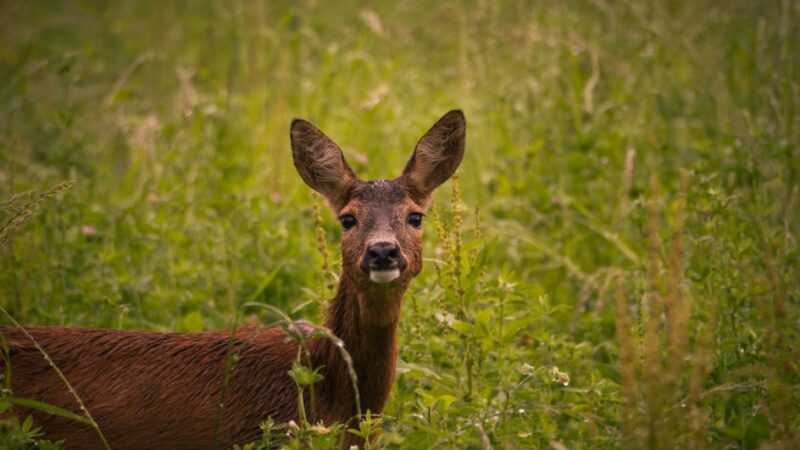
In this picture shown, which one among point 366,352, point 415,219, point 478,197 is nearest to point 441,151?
point 415,219

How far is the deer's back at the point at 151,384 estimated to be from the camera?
166 inches

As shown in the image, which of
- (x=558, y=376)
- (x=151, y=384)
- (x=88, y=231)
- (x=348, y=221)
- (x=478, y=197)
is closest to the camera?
(x=558, y=376)

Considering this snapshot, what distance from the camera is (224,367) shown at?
4.39 meters

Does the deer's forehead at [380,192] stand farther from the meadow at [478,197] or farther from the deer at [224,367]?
the meadow at [478,197]

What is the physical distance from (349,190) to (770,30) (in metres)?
3.66

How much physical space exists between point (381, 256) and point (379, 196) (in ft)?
1.70

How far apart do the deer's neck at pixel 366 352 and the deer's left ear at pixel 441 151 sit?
29.7 inches

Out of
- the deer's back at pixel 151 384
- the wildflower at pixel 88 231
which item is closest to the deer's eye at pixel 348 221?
the deer's back at pixel 151 384

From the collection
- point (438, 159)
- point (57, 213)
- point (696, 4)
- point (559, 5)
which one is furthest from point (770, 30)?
point (57, 213)

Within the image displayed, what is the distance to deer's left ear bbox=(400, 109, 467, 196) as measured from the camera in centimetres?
495

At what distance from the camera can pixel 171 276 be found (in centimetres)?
578

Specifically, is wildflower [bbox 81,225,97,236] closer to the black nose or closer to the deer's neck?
the deer's neck

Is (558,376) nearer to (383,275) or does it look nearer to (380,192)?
(383,275)

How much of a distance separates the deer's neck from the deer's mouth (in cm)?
12
